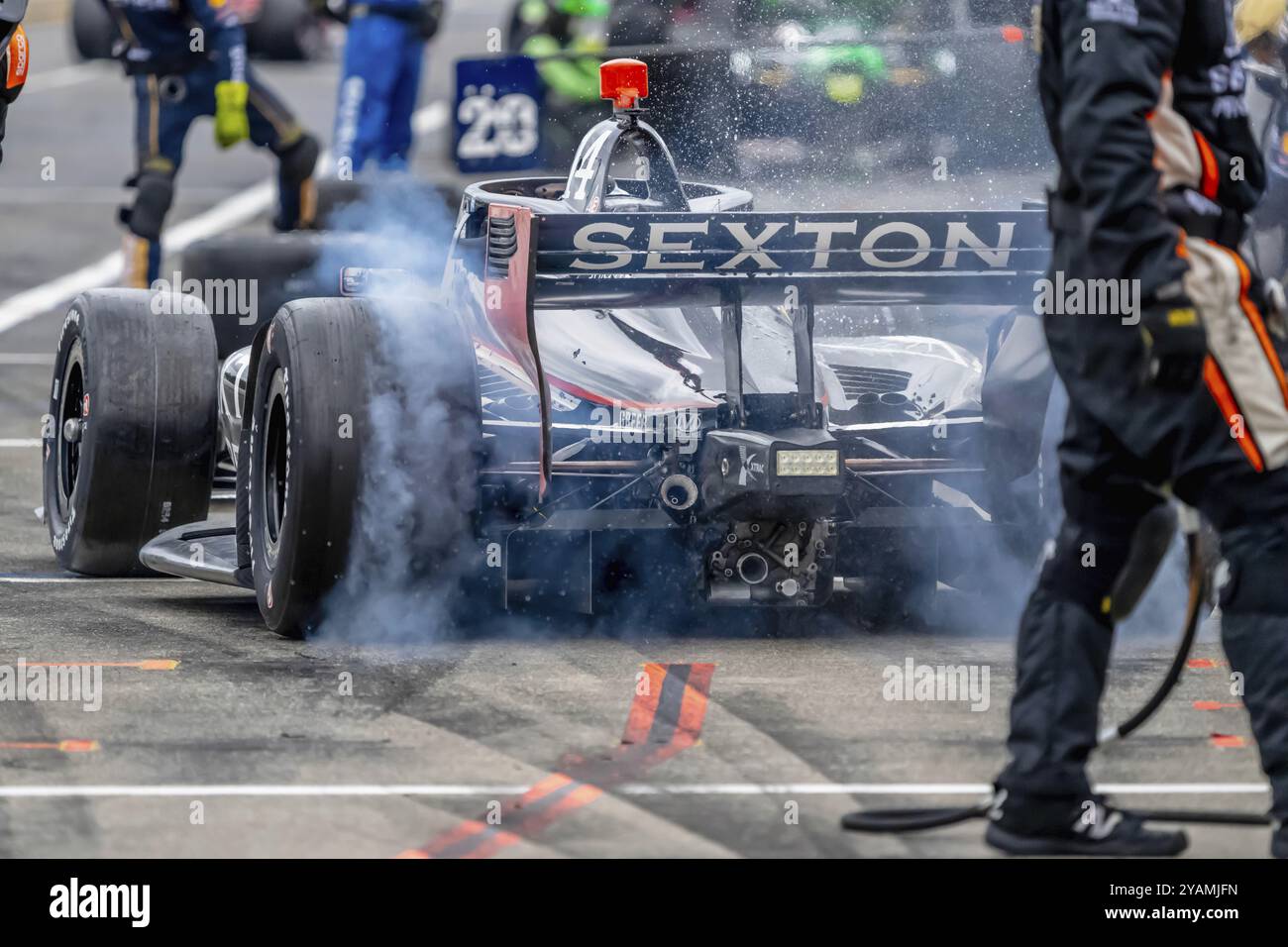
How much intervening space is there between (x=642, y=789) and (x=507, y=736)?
0.62 m

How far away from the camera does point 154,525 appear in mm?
8398

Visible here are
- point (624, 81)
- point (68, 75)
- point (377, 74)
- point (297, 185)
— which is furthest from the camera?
point (68, 75)

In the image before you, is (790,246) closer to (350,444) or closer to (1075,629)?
(350,444)

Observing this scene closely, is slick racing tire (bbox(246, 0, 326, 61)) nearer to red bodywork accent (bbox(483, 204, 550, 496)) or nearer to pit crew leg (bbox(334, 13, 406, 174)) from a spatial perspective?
pit crew leg (bbox(334, 13, 406, 174))

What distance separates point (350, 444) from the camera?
6.92 m

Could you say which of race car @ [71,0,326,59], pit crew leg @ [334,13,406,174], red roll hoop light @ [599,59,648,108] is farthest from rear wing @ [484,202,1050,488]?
race car @ [71,0,326,59]

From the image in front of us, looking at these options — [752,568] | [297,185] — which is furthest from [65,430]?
[297,185]

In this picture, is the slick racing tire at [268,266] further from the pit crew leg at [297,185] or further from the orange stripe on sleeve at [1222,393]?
the orange stripe on sleeve at [1222,393]

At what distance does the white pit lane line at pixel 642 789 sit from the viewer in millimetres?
5582

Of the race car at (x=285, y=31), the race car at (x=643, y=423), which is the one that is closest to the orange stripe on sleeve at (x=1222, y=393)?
the race car at (x=643, y=423)

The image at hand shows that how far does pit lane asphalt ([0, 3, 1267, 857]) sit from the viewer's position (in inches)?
208

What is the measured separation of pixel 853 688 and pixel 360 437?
1.46 m

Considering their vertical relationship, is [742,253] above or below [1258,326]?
above
